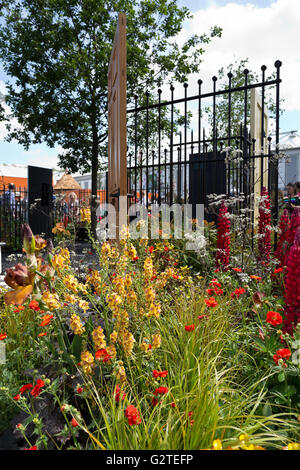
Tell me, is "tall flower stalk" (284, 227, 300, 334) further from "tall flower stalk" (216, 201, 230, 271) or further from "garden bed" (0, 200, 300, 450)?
"tall flower stalk" (216, 201, 230, 271)

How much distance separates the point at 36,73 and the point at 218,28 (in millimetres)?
6042

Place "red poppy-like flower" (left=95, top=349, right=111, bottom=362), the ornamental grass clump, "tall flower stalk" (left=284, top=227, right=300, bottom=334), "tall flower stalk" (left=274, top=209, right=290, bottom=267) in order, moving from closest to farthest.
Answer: "red poppy-like flower" (left=95, top=349, right=111, bottom=362) → "tall flower stalk" (left=284, top=227, right=300, bottom=334) → the ornamental grass clump → "tall flower stalk" (left=274, top=209, right=290, bottom=267)

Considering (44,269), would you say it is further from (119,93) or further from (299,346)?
(119,93)

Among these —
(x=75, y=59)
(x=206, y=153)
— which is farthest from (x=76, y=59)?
(x=206, y=153)

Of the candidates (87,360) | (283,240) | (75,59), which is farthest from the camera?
(75,59)

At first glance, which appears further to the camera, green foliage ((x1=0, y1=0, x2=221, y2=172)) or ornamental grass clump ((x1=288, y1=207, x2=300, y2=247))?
green foliage ((x1=0, y1=0, x2=221, y2=172))

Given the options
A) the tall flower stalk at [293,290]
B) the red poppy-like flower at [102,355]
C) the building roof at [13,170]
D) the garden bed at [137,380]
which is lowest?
the garden bed at [137,380]

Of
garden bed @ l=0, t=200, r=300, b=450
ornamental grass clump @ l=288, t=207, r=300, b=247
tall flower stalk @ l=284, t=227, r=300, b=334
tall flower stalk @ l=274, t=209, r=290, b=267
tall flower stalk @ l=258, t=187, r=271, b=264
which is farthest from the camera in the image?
tall flower stalk @ l=258, t=187, r=271, b=264

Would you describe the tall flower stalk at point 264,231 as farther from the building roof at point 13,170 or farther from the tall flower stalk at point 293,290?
the building roof at point 13,170

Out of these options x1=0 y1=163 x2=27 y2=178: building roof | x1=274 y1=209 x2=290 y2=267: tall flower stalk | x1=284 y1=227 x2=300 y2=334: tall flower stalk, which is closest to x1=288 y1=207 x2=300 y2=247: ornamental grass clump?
x1=274 y1=209 x2=290 y2=267: tall flower stalk

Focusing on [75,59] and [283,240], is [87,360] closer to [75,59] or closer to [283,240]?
[283,240]

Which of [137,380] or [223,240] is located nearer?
[137,380]

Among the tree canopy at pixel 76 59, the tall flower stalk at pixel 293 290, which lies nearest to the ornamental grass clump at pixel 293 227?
the tall flower stalk at pixel 293 290
